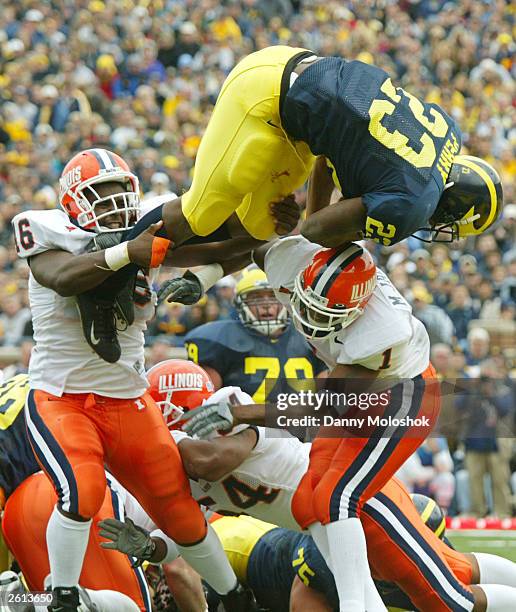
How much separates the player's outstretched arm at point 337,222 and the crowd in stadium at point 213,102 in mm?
4154

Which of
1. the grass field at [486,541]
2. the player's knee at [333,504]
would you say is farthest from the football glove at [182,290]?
the grass field at [486,541]

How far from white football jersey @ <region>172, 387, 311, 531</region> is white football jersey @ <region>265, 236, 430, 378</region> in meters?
0.40

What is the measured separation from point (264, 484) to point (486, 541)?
3.27 metres

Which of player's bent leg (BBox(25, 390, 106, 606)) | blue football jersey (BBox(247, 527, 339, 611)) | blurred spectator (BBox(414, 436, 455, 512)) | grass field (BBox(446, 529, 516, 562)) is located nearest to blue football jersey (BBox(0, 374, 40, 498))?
player's bent leg (BBox(25, 390, 106, 606))

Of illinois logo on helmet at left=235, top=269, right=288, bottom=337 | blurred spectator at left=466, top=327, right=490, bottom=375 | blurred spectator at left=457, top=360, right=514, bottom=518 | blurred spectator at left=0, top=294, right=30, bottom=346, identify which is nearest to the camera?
illinois logo on helmet at left=235, top=269, right=288, bottom=337

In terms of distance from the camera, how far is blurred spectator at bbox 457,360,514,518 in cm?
827

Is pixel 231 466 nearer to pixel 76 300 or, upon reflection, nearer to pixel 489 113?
pixel 76 300

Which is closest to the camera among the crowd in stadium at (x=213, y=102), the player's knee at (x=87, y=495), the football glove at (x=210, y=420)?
the player's knee at (x=87, y=495)

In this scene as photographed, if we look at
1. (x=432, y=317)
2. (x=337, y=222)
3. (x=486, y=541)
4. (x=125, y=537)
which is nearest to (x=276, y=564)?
(x=125, y=537)

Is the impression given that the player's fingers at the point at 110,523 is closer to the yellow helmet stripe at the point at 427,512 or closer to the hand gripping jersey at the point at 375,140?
the yellow helmet stripe at the point at 427,512

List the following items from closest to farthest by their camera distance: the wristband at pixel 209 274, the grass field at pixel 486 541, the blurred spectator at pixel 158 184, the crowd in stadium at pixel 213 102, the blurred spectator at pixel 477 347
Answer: the wristband at pixel 209 274 < the grass field at pixel 486 541 < the crowd in stadium at pixel 213 102 < the blurred spectator at pixel 477 347 < the blurred spectator at pixel 158 184

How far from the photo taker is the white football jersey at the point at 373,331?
446 cm

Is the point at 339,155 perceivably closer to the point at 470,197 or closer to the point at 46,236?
the point at 470,197

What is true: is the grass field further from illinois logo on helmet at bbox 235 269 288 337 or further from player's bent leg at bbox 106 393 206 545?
player's bent leg at bbox 106 393 206 545
